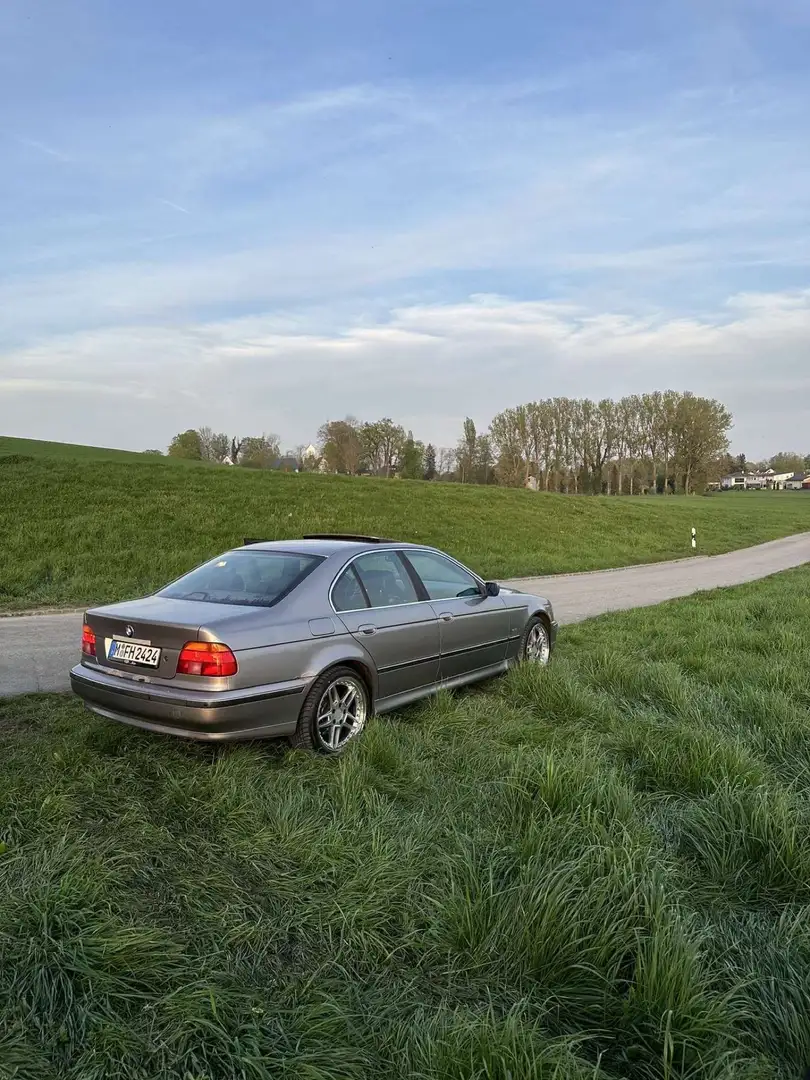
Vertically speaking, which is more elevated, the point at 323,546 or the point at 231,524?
the point at 323,546

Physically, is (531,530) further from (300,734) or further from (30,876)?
(30,876)

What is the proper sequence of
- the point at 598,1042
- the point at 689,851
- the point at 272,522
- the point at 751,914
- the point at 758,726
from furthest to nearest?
1. the point at 272,522
2. the point at 758,726
3. the point at 689,851
4. the point at 751,914
5. the point at 598,1042

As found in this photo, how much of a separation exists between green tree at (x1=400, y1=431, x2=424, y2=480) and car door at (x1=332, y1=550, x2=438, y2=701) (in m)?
79.7

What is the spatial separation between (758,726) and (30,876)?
4.59 metres

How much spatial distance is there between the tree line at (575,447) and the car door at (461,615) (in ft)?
230

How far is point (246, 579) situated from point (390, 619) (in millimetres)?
1076

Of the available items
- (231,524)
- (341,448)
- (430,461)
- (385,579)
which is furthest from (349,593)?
(430,461)

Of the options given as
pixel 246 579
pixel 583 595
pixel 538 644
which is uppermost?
pixel 246 579

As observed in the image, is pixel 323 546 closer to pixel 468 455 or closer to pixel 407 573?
pixel 407 573

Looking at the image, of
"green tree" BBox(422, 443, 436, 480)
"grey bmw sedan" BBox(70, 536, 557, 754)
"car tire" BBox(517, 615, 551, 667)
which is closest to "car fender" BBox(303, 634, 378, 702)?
"grey bmw sedan" BBox(70, 536, 557, 754)

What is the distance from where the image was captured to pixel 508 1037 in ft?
6.89

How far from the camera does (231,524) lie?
1888cm

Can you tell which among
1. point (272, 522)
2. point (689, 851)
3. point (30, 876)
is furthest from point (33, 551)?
point (689, 851)

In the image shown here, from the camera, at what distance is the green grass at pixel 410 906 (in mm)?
2188
